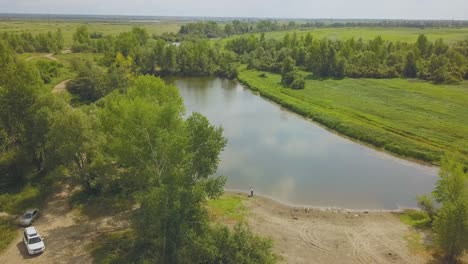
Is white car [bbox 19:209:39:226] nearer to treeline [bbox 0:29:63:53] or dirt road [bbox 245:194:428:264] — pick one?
dirt road [bbox 245:194:428:264]

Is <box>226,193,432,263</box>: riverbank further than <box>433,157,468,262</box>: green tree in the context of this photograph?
Yes

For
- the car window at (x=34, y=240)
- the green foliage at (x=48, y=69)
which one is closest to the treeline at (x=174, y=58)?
the green foliage at (x=48, y=69)

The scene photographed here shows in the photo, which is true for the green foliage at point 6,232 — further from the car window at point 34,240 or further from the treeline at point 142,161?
the treeline at point 142,161

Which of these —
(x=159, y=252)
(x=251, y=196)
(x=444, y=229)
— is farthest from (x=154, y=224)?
(x=444, y=229)

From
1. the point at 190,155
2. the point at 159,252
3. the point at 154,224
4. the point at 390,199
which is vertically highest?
the point at 190,155

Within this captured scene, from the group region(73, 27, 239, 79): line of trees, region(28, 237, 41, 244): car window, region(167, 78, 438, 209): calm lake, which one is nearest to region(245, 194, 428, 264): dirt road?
region(167, 78, 438, 209): calm lake

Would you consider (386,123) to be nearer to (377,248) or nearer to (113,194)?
(377,248)

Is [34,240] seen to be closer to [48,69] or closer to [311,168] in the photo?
[311,168]
